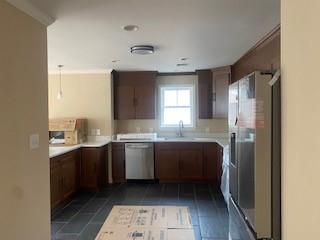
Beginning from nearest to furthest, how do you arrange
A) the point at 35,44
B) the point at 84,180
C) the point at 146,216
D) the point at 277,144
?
the point at 277,144
the point at 35,44
the point at 146,216
the point at 84,180

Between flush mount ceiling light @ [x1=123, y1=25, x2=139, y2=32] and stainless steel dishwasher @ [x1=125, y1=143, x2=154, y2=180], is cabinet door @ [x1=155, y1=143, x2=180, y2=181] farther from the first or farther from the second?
flush mount ceiling light @ [x1=123, y1=25, x2=139, y2=32]

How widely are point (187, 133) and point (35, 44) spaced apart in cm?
441

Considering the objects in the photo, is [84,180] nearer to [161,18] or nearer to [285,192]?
[161,18]

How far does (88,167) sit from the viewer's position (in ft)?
17.7

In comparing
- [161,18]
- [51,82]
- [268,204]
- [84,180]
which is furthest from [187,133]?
[268,204]

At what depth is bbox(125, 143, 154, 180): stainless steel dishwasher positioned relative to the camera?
5.91 meters

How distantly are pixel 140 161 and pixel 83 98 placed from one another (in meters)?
1.73

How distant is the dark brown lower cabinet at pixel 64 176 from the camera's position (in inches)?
167

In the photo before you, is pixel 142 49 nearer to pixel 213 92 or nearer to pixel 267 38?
pixel 267 38

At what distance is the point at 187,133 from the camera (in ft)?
21.5

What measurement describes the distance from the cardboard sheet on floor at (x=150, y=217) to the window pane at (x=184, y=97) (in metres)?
2.75

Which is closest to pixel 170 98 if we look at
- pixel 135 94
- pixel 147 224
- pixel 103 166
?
pixel 135 94

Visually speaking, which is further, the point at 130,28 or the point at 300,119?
the point at 130,28

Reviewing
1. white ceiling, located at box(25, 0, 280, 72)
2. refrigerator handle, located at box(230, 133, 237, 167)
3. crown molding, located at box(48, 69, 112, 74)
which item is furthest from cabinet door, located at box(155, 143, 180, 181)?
refrigerator handle, located at box(230, 133, 237, 167)
